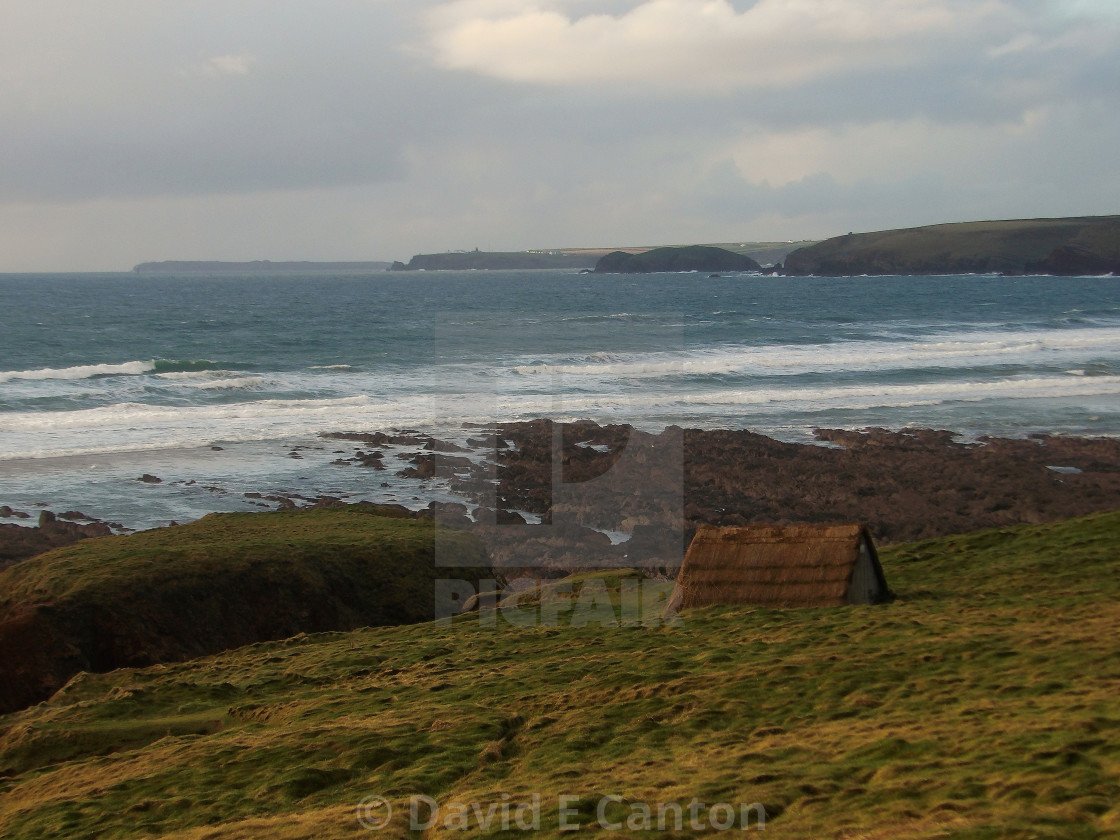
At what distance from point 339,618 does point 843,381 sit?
2975 centimetres

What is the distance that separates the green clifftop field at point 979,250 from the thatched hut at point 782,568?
134m

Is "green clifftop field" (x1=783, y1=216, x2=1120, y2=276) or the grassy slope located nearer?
the grassy slope

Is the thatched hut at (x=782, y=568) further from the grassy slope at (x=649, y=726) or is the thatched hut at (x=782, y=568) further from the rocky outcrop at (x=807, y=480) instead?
the rocky outcrop at (x=807, y=480)

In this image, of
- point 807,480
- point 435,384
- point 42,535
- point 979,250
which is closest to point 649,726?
point 42,535

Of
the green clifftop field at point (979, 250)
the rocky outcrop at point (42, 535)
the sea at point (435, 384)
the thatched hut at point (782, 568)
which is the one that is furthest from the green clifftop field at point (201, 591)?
the green clifftop field at point (979, 250)

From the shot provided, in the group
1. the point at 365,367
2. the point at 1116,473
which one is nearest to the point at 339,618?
the point at 1116,473

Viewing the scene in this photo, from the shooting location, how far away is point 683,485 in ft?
72.0

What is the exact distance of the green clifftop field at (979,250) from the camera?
130125mm

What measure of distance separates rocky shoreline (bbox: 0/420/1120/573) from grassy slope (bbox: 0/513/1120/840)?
7515 millimetres

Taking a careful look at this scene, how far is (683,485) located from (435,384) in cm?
1898

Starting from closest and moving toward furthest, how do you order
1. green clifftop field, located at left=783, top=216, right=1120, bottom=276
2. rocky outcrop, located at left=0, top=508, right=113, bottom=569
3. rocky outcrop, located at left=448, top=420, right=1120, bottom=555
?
1. rocky outcrop, located at left=0, top=508, right=113, bottom=569
2. rocky outcrop, located at left=448, top=420, right=1120, bottom=555
3. green clifftop field, located at left=783, top=216, right=1120, bottom=276

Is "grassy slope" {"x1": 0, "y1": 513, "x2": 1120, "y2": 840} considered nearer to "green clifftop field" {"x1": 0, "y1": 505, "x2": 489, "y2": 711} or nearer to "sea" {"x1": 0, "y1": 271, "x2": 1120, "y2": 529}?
"green clifftop field" {"x1": 0, "y1": 505, "x2": 489, "y2": 711}

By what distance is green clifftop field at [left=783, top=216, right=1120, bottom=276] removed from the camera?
130125mm

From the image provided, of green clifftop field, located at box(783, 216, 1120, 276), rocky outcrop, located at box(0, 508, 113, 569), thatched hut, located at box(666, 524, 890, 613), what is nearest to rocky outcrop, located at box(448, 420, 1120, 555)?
thatched hut, located at box(666, 524, 890, 613)
